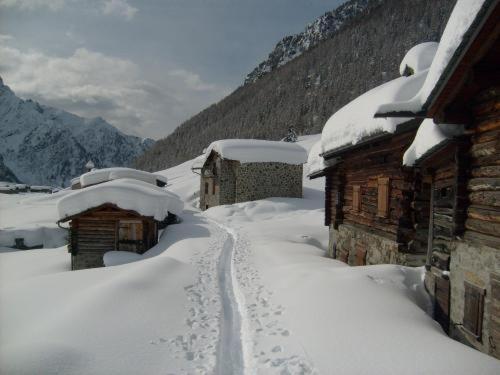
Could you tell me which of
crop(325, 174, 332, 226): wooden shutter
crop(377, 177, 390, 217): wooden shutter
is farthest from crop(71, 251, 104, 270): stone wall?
crop(377, 177, 390, 217): wooden shutter

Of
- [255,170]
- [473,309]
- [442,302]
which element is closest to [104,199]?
[442,302]

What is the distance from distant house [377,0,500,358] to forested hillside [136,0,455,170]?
58.9 metres

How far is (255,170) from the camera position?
86.8ft

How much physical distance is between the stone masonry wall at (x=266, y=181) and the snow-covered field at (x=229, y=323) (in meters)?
15.2

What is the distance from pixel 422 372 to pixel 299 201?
2184cm

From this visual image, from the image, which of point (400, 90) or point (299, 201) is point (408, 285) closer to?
point (400, 90)

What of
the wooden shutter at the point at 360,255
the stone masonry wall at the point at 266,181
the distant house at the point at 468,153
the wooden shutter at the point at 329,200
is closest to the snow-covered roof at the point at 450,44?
the distant house at the point at 468,153

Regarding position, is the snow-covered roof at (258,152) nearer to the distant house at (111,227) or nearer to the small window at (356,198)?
the distant house at (111,227)

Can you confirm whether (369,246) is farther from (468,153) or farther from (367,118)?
(468,153)

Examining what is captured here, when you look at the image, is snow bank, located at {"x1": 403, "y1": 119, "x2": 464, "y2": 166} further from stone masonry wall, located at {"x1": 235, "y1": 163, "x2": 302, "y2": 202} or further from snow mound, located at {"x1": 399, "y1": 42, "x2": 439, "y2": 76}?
stone masonry wall, located at {"x1": 235, "y1": 163, "x2": 302, "y2": 202}

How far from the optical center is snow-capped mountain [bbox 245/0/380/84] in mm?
118375

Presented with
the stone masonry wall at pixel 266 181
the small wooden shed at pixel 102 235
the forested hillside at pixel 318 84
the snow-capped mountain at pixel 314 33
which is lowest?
the small wooden shed at pixel 102 235

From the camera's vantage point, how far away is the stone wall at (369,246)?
345 inches

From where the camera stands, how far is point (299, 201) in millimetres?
25875
